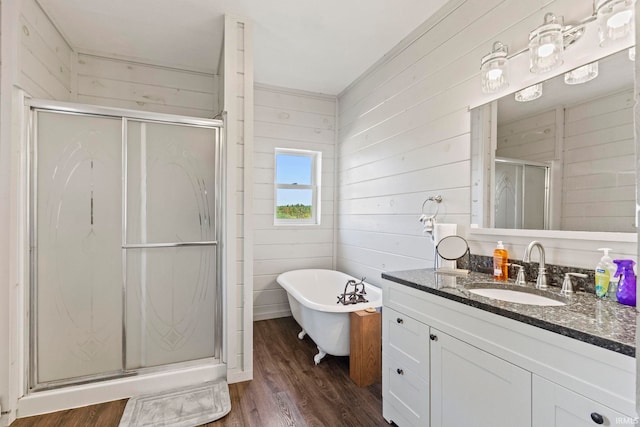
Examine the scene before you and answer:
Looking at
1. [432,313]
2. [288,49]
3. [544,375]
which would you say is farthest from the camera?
[288,49]

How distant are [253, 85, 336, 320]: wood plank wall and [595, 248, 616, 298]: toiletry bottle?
277 cm

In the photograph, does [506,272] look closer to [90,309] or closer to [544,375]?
[544,375]

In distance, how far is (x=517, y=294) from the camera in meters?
1.48

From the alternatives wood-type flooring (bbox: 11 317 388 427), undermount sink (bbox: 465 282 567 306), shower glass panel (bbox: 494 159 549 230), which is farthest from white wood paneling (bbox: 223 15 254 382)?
shower glass panel (bbox: 494 159 549 230)

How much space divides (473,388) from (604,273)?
71cm

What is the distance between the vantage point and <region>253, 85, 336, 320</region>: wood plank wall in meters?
3.47

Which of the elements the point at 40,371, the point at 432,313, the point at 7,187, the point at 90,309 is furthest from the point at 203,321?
the point at 432,313

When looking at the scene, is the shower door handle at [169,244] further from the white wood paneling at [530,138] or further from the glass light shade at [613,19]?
the glass light shade at [613,19]

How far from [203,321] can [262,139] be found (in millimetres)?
2093

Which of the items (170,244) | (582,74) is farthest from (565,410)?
(170,244)

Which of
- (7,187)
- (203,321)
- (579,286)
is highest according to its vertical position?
(7,187)

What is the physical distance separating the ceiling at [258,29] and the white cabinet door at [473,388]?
224 cm

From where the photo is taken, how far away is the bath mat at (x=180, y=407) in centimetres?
177

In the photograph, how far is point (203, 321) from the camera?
2.30m
